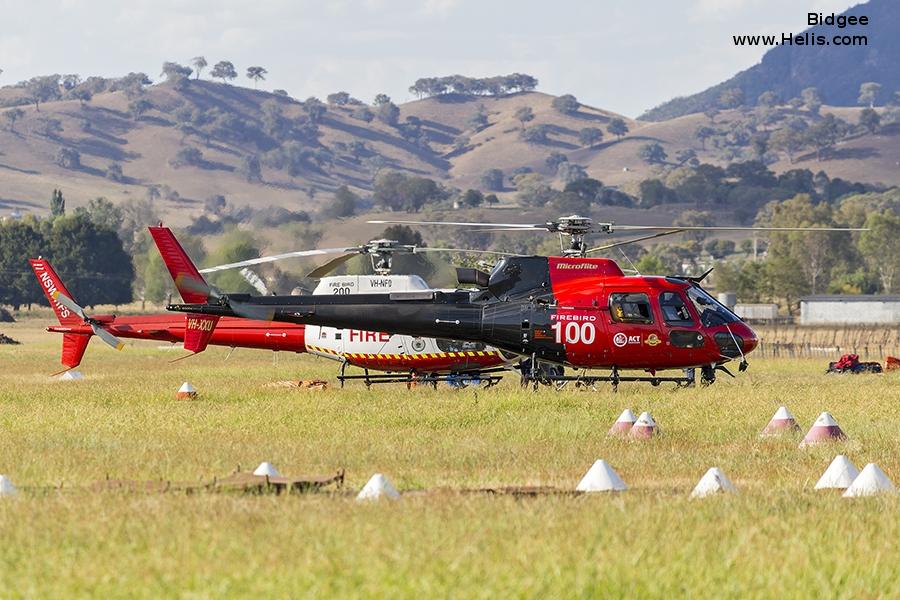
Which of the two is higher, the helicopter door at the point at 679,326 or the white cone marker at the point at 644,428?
the helicopter door at the point at 679,326

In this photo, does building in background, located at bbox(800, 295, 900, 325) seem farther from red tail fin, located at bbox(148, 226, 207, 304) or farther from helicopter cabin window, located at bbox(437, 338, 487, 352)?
red tail fin, located at bbox(148, 226, 207, 304)

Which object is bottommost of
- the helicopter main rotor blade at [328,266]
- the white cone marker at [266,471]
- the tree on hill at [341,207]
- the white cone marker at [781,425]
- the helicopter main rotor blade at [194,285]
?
the white cone marker at [781,425]

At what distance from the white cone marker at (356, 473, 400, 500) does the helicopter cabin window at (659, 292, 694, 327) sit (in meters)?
15.4

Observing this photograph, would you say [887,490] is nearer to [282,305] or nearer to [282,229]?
[282,305]

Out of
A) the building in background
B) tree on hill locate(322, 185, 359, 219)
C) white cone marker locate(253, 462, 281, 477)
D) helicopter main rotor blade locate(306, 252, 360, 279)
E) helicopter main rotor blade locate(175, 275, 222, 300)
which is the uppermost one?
tree on hill locate(322, 185, 359, 219)

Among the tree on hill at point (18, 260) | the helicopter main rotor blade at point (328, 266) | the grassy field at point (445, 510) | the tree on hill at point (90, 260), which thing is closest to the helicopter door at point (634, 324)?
the grassy field at point (445, 510)

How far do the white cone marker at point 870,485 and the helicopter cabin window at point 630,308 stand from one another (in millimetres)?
13605

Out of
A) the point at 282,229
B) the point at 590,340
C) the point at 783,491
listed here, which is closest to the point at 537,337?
the point at 590,340

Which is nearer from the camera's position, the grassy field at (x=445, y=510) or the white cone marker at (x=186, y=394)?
the grassy field at (x=445, y=510)

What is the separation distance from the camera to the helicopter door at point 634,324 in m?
28.3

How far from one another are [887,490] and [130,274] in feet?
439

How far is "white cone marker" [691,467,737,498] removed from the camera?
566 inches

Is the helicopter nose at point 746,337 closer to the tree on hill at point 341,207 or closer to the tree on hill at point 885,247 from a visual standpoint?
the tree on hill at point 341,207

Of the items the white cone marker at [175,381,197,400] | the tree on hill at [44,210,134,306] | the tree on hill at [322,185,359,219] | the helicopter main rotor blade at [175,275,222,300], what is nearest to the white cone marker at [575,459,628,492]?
the white cone marker at [175,381,197,400]
